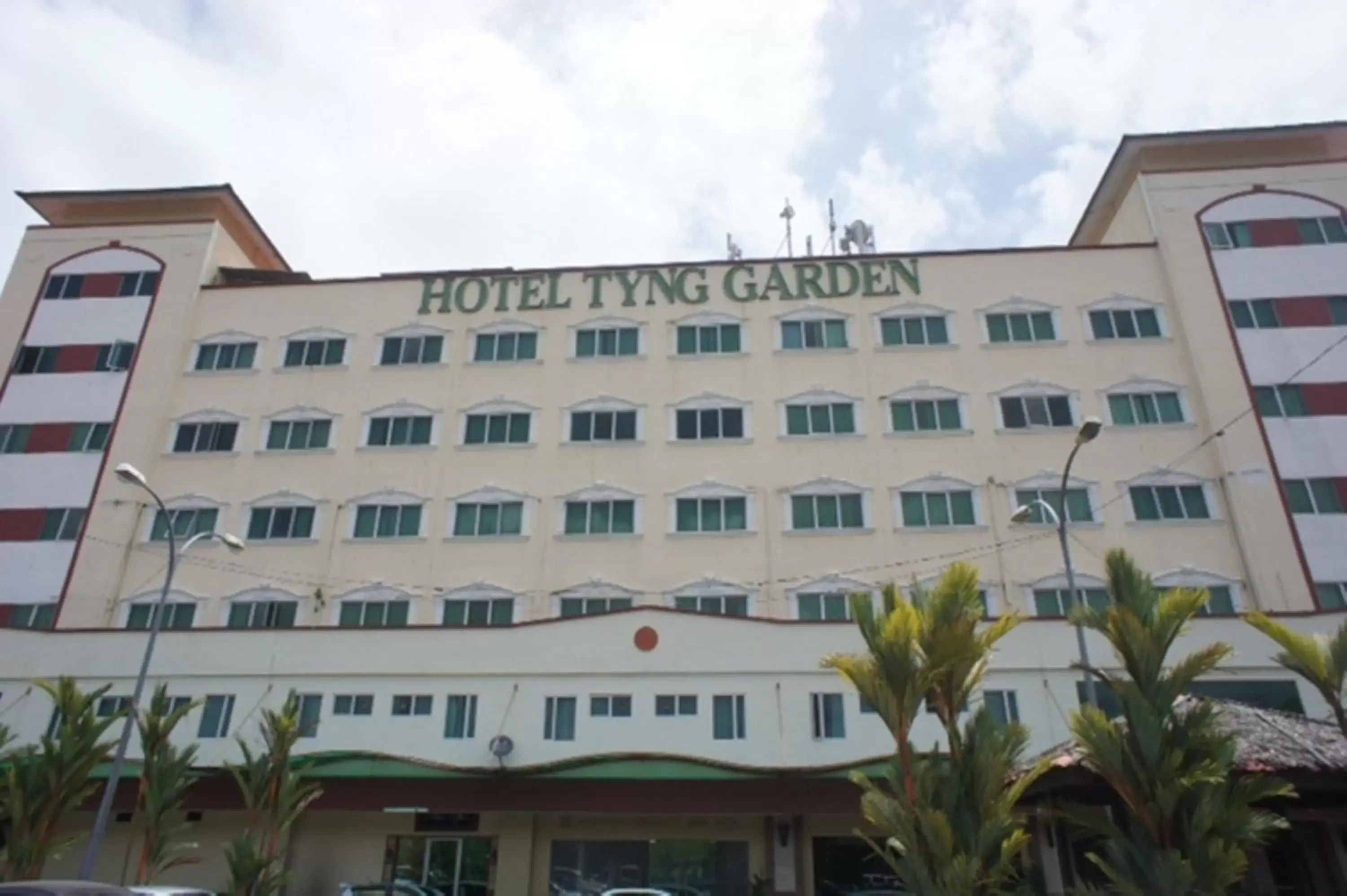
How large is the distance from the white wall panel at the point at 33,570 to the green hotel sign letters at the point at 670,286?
15528 mm

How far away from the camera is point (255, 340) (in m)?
36.0

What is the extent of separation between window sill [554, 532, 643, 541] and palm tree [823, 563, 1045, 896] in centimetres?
1798

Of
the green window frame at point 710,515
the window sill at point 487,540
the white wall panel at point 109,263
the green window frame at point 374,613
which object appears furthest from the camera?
the white wall panel at point 109,263

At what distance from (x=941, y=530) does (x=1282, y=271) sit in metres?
16.7

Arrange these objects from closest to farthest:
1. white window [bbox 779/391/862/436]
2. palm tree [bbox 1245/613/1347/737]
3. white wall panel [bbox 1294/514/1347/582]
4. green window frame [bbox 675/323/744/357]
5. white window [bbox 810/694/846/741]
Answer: palm tree [bbox 1245/613/1347/737] → white window [bbox 810/694/846/741] → white wall panel [bbox 1294/514/1347/582] → white window [bbox 779/391/862/436] → green window frame [bbox 675/323/744/357]

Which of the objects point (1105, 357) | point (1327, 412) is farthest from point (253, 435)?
point (1327, 412)

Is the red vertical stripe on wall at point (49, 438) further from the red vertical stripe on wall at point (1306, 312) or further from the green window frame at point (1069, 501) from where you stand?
the red vertical stripe on wall at point (1306, 312)

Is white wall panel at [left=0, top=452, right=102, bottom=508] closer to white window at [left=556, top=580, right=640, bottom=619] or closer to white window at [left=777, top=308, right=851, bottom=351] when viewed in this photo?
white window at [left=556, top=580, right=640, bottom=619]

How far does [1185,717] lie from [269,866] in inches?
771

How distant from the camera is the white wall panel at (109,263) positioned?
37.5 meters

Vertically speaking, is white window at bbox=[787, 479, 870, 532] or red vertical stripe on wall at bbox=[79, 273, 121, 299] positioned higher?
red vertical stripe on wall at bbox=[79, 273, 121, 299]

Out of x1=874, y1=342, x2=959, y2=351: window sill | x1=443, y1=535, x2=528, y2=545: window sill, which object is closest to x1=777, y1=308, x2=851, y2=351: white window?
x1=874, y1=342, x2=959, y2=351: window sill

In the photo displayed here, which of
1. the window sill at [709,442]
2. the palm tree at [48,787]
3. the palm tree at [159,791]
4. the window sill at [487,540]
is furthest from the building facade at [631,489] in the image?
the palm tree at [48,787]

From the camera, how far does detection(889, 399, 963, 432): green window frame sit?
32.1 meters
